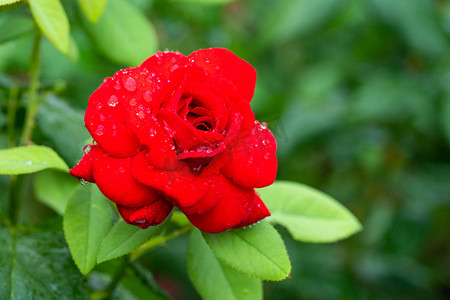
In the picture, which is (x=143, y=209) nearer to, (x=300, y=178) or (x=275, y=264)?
(x=275, y=264)

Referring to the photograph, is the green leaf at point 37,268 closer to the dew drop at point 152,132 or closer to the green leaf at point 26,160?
the green leaf at point 26,160

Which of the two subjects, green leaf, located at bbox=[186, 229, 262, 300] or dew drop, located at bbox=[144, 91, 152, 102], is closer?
dew drop, located at bbox=[144, 91, 152, 102]

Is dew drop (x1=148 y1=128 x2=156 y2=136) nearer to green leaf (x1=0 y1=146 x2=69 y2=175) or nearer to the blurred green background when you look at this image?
green leaf (x1=0 y1=146 x2=69 y2=175)

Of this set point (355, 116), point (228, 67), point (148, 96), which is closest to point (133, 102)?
point (148, 96)

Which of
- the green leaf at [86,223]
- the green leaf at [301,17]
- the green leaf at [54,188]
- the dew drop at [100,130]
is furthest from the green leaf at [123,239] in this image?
the green leaf at [301,17]

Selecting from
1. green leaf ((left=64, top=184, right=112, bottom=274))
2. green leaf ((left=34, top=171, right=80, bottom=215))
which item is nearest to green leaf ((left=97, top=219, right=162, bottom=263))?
green leaf ((left=64, top=184, right=112, bottom=274))

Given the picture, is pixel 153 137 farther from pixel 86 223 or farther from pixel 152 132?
pixel 86 223
